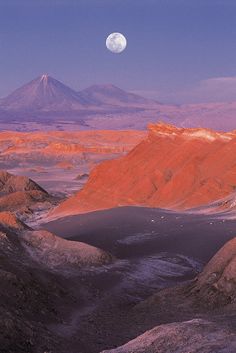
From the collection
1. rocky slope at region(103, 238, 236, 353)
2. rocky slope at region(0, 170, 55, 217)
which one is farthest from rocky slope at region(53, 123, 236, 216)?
rocky slope at region(103, 238, 236, 353)

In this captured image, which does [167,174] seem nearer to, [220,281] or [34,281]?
[34,281]

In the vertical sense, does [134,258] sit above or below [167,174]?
below

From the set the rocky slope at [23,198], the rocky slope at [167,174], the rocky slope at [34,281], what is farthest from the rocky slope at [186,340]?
the rocky slope at [23,198]

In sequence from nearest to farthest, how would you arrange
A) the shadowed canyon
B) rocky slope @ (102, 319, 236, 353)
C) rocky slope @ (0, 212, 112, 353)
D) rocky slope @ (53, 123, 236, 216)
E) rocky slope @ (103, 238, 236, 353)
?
rocky slope @ (102, 319, 236, 353) < rocky slope @ (103, 238, 236, 353) < rocky slope @ (0, 212, 112, 353) < the shadowed canyon < rocky slope @ (53, 123, 236, 216)

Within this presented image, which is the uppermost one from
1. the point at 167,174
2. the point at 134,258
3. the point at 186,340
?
the point at 186,340

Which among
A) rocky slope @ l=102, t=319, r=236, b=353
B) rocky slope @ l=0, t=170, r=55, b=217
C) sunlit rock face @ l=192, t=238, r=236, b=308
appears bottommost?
rocky slope @ l=0, t=170, r=55, b=217

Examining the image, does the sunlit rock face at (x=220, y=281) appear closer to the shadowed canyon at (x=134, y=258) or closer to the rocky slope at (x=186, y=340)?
the shadowed canyon at (x=134, y=258)

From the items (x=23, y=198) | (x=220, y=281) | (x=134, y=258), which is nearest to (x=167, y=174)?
(x=23, y=198)

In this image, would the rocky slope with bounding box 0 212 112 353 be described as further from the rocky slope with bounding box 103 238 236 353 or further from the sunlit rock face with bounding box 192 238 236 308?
the sunlit rock face with bounding box 192 238 236 308
